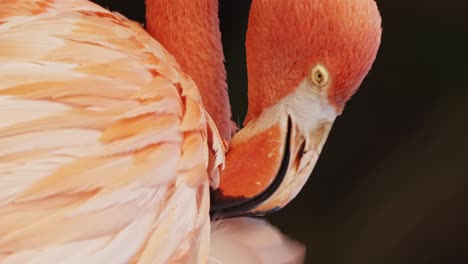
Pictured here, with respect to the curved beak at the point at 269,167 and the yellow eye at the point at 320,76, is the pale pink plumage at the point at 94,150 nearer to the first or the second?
the curved beak at the point at 269,167

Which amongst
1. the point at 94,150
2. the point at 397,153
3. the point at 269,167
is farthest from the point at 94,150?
the point at 397,153

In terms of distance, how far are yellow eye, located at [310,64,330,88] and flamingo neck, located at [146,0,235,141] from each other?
0.17 metres

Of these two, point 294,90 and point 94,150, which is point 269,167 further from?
point 94,150

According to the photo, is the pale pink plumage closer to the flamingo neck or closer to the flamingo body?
the flamingo body

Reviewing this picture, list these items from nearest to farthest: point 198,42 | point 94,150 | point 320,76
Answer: point 94,150 < point 320,76 < point 198,42

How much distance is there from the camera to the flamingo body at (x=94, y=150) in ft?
2.19

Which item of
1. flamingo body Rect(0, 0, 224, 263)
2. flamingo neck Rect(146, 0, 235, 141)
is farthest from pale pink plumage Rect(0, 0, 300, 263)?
flamingo neck Rect(146, 0, 235, 141)

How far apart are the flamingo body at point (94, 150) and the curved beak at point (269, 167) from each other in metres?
0.05

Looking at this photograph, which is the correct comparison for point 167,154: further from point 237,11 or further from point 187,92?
point 237,11

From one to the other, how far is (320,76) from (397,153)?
183 mm

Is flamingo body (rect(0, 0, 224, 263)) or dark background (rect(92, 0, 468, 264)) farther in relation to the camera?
dark background (rect(92, 0, 468, 264))

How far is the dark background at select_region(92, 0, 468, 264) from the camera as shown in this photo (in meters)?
0.92

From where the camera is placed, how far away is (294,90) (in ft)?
2.99

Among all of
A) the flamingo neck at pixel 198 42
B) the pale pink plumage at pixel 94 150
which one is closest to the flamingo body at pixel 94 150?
the pale pink plumage at pixel 94 150
